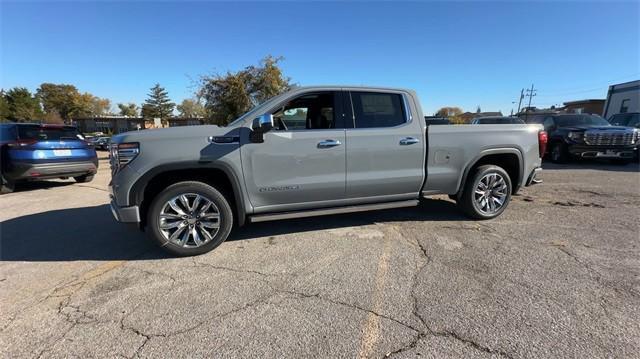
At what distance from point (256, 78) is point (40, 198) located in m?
14.4

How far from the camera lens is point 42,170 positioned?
7.35 m

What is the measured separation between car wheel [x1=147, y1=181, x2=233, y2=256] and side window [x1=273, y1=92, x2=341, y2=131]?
1167mm

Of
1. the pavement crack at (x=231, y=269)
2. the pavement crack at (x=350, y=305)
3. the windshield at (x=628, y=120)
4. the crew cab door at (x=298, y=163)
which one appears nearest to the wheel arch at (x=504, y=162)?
the crew cab door at (x=298, y=163)

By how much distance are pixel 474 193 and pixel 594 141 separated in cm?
868

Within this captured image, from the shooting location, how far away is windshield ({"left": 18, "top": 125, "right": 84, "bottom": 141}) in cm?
732

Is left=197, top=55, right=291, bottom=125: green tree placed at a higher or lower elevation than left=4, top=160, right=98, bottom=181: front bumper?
higher

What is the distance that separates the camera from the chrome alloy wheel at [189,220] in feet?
11.9

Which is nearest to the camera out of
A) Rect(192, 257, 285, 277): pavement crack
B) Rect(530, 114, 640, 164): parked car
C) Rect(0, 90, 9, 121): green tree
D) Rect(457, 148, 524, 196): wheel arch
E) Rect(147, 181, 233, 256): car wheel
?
Rect(192, 257, 285, 277): pavement crack

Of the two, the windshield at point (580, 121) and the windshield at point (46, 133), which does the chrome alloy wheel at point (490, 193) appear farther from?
the windshield at point (580, 121)

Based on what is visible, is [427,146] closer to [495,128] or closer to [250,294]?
[495,128]

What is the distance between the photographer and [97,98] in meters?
104

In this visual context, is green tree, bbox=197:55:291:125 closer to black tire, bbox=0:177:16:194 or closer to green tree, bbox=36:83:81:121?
black tire, bbox=0:177:16:194

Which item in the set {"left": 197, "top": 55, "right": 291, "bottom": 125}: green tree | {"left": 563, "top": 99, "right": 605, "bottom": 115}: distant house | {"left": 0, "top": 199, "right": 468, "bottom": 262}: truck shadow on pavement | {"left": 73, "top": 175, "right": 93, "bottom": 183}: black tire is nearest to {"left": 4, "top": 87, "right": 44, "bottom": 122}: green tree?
{"left": 197, "top": 55, "right": 291, "bottom": 125}: green tree

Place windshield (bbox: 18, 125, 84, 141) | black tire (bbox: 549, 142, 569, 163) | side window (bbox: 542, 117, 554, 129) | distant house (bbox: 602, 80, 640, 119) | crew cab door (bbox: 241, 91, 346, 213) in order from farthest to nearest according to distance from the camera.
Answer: distant house (bbox: 602, 80, 640, 119)
side window (bbox: 542, 117, 554, 129)
black tire (bbox: 549, 142, 569, 163)
windshield (bbox: 18, 125, 84, 141)
crew cab door (bbox: 241, 91, 346, 213)
